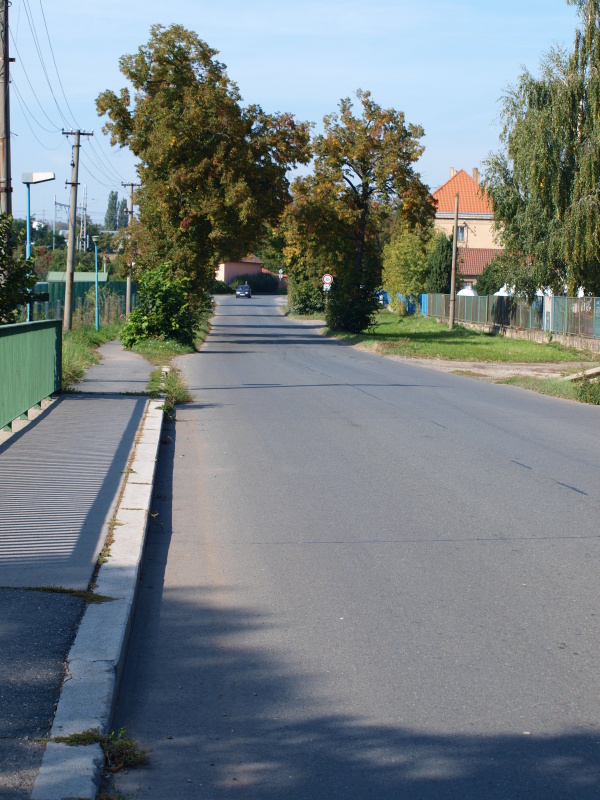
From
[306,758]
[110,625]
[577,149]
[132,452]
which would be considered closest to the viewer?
[306,758]

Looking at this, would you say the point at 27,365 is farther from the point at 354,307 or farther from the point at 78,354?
the point at 354,307

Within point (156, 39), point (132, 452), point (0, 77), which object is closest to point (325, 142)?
point (156, 39)

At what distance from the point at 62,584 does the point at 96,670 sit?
128 centimetres

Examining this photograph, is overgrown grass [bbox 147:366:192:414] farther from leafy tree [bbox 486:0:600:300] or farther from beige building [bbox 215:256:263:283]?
beige building [bbox 215:256:263:283]

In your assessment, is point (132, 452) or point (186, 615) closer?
point (186, 615)

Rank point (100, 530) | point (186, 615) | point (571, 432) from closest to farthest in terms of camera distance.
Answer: point (186, 615) < point (100, 530) < point (571, 432)

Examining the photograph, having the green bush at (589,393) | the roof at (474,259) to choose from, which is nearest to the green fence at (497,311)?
the green bush at (589,393)

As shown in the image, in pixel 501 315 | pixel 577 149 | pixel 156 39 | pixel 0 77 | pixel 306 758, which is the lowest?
pixel 306 758

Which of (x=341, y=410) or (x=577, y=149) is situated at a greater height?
(x=577, y=149)

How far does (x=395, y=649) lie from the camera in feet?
15.8

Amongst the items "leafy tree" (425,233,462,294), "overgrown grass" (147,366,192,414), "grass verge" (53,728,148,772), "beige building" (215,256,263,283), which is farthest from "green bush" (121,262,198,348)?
"beige building" (215,256,263,283)

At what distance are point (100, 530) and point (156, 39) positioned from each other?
3310cm

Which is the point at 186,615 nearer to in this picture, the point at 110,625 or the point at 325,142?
the point at 110,625

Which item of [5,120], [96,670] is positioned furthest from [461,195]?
[96,670]
